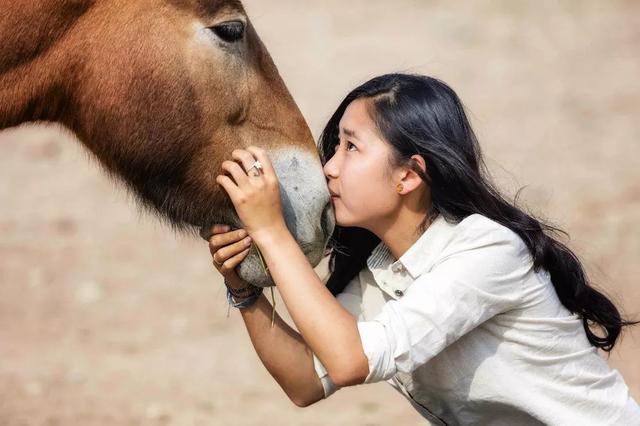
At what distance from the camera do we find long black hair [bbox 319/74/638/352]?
2.95 m

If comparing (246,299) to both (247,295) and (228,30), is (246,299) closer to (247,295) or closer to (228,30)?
(247,295)

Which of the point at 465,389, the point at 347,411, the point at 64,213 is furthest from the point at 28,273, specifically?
the point at 465,389

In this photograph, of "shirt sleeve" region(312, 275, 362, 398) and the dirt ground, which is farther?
the dirt ground

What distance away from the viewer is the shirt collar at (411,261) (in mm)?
2961

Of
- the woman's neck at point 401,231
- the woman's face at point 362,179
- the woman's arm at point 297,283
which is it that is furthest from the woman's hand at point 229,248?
the woman's neck at point 401,231

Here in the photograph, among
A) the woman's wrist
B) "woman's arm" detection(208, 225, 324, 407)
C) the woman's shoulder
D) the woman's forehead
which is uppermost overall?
the woman's forehead

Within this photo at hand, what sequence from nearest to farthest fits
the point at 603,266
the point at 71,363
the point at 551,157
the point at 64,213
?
1. the point at 71,363
2. the point at 603,266
3. the point at 64,213
4. the point at 551,157

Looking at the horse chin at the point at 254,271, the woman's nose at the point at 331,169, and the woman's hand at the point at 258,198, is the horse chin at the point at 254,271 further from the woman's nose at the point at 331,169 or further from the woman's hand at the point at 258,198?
the woman's nose at the point at 331,169

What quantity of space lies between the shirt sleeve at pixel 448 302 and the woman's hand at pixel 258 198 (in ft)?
1.20

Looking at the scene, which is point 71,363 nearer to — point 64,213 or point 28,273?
point 28,273

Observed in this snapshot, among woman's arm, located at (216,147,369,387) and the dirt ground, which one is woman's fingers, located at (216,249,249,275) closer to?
woman's arm, located at (216,147,369,387)

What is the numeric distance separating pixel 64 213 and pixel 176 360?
3.01 meters

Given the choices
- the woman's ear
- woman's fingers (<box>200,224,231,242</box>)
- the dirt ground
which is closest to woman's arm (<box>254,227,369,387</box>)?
woman's fingers (<box>200,224,231,242</box>)

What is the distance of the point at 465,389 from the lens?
2971 millimetres
